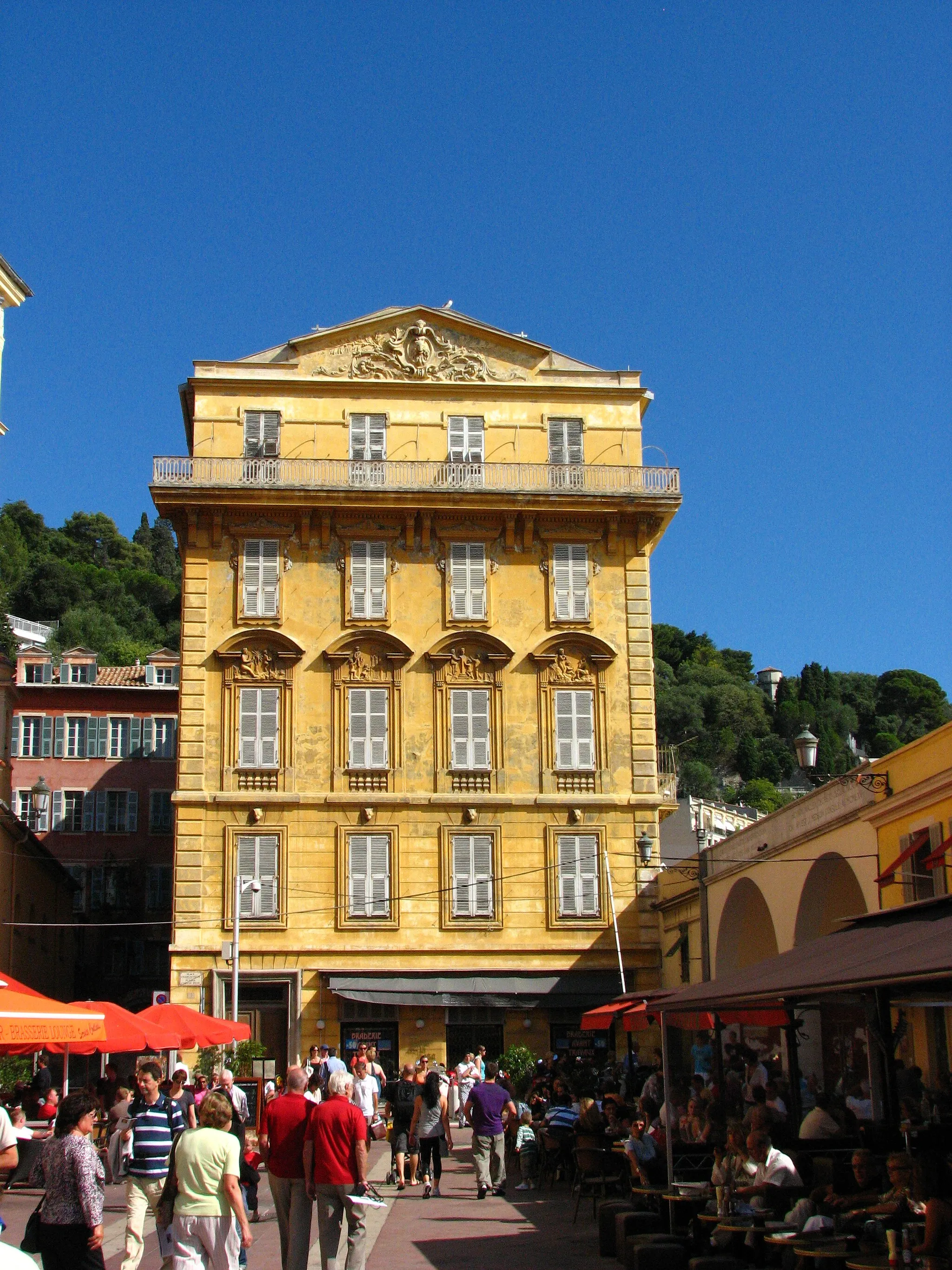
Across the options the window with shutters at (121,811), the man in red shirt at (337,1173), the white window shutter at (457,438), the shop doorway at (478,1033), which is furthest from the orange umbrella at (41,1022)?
the window with shutters at (121,811)

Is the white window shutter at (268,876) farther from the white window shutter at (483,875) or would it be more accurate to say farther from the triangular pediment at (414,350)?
the triangular pediment at (414,350)

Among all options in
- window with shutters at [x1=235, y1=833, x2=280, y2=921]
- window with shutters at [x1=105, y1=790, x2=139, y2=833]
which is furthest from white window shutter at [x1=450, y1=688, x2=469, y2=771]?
window with shutters at [x1=105, y1=790, x2=139, y2=833]

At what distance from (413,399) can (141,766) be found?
2013cm

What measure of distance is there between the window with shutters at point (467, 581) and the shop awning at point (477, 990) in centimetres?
809

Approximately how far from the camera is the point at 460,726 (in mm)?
33406

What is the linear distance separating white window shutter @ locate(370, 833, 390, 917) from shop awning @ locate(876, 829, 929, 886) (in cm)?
1347

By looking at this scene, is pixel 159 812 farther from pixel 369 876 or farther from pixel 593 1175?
pixel 593 1175

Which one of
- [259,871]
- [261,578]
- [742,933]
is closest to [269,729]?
[259,871]

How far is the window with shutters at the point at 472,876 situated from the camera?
32.7 meters

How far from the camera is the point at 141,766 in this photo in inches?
1961

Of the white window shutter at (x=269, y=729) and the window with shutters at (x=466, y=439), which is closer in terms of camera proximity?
the white window shutter at (x=269, y=729)

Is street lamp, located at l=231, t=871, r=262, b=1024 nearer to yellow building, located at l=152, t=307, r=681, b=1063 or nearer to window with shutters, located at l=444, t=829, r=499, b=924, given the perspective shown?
yellow building, located at l=152, t=307, r=681, b=1063

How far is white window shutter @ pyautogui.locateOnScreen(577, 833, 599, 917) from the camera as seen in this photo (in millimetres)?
33031

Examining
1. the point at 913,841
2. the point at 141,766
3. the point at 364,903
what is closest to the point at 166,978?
the point at 141,766
